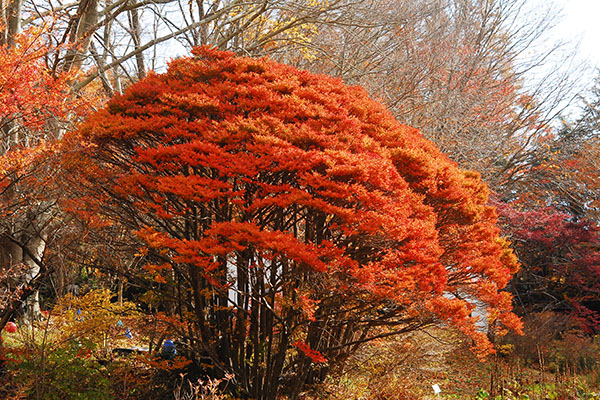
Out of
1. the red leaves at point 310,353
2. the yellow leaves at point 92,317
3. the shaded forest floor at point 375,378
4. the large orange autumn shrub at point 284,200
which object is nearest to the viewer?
the large orange autumn shrub at point 284,200

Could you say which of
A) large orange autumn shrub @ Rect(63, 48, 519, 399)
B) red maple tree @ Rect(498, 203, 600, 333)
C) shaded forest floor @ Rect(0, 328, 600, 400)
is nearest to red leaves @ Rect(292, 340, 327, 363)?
A: large orange autumn shrub @ Rect(63, 48, 519, 399)

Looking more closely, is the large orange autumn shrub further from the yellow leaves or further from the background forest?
the yellow leaves

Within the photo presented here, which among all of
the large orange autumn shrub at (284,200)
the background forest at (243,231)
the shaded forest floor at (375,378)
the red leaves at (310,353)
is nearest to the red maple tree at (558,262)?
the shaded forest floor at (375,378)

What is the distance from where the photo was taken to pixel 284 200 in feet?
16.0

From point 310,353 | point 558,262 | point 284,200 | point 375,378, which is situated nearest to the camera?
point 284,200

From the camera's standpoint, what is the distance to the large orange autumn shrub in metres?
5.01

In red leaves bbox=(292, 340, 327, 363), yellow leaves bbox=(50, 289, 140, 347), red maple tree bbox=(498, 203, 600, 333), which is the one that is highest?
yellow leaves bbox=(50, 289, 140, 347)

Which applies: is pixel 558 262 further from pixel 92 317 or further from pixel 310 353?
pixel 92 317

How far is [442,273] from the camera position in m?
5.57

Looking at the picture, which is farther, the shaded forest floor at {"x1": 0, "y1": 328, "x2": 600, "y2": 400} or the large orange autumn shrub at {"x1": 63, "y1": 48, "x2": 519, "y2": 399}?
the shaded forest floor at {"x1": 0, "y1": 328, "x2": 600, "y2": 400}

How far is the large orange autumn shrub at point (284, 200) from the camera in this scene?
16.4ft

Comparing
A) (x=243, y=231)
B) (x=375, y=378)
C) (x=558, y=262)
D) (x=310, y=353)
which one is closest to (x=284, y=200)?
(x=243, y=231)

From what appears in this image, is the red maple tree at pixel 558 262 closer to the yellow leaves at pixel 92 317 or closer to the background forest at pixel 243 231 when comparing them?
the background forest at pixel 243 231

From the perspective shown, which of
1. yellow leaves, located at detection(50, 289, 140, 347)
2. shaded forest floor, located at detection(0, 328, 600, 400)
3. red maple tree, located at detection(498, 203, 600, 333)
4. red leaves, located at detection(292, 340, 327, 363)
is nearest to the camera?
red leaves, located at detection(292, 340, 327, 363)
